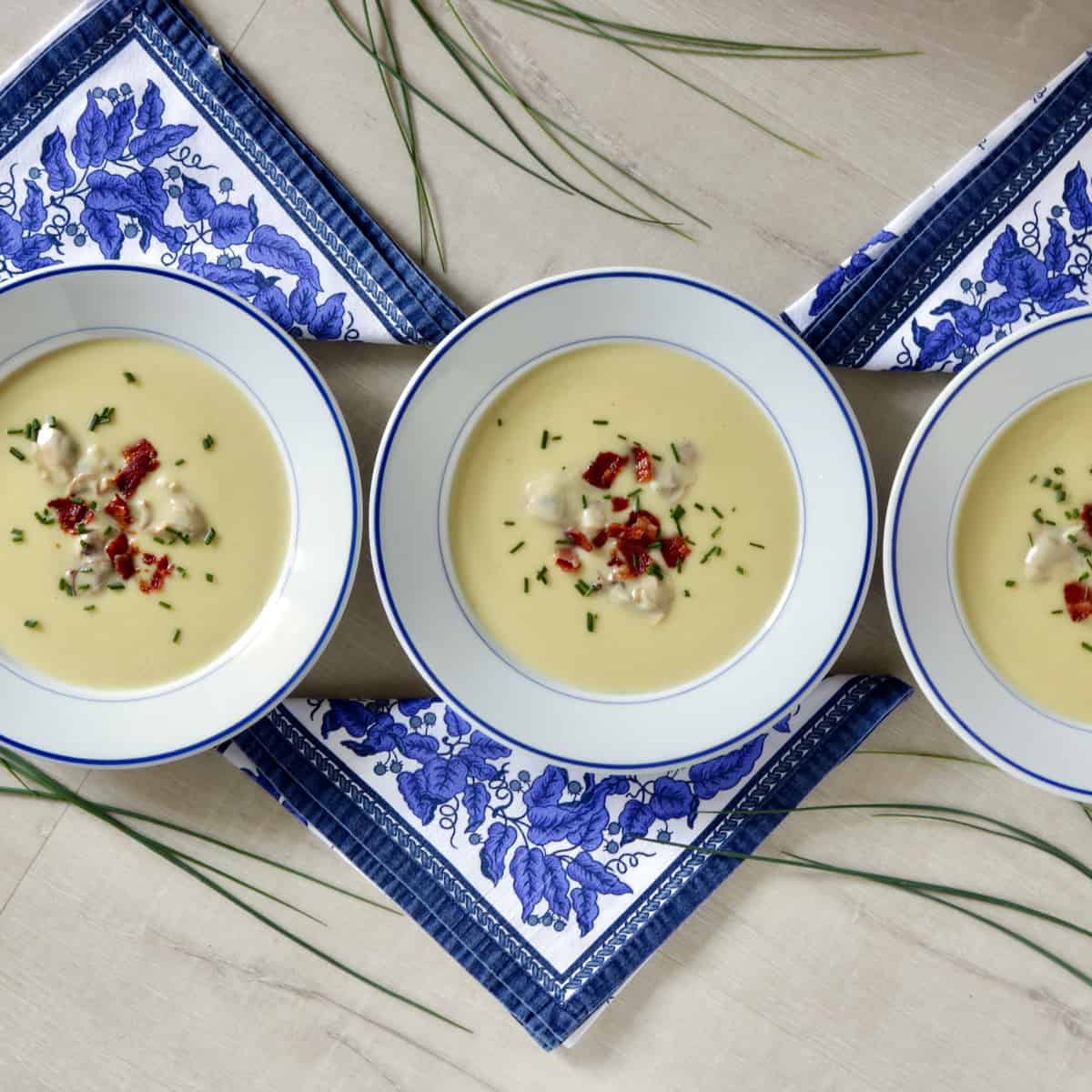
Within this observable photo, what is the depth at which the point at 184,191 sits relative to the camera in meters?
1.31

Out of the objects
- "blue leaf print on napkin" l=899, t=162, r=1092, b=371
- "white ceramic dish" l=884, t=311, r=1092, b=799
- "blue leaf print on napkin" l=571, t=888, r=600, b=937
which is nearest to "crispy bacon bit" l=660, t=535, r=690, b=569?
"white ceramic dish" l=884, t=311, r=1092, b=799

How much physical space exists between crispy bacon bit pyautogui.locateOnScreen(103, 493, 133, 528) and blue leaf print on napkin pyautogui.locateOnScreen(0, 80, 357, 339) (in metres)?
0.30

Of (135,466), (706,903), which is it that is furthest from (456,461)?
(706,903)

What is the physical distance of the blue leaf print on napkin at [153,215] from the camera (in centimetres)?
130

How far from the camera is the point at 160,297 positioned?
4.10 feet

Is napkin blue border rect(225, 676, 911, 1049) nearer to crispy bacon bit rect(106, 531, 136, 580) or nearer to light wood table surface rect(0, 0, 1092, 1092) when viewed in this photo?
light wood table surface rect(0, 0, 1092, 1092)

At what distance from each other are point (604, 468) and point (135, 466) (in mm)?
583

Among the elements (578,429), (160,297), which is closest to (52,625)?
(160,297)

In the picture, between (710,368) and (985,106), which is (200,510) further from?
(985,106)

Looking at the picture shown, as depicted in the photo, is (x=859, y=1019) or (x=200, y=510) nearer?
(x=200, y=510)

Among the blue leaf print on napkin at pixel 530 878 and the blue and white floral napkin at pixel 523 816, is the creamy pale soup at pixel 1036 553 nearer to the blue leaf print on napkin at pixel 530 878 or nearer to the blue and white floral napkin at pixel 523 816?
the blue and white floral napkin at pixel 523 816

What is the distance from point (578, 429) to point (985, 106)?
0.66m

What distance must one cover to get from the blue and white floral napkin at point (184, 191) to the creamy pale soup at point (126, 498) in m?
0.13

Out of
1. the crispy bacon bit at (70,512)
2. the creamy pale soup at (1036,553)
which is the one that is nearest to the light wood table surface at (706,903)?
the creamy pale soup at (1036,553)
